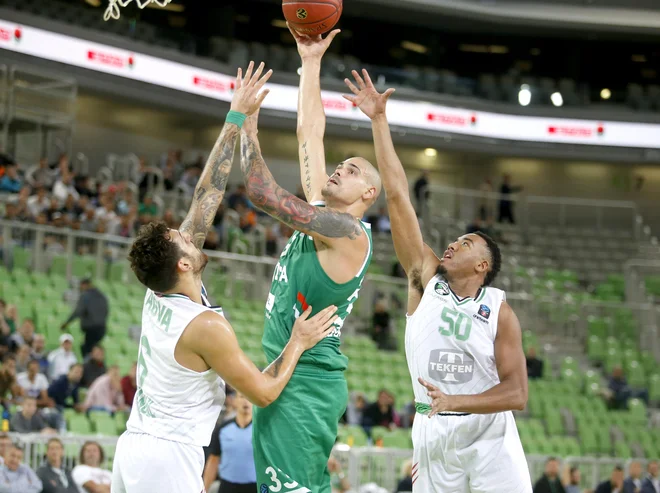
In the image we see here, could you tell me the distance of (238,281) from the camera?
16750 millimetres

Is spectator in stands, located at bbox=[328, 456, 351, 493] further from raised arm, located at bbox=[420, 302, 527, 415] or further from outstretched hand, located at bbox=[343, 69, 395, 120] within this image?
outstretched hand, located at bbox=[343, 69, 395, 120]

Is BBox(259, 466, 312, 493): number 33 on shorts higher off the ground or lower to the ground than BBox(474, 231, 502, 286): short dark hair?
lower

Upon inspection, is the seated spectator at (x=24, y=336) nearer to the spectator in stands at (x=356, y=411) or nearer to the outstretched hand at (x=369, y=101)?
the spectator in stands at (x=356, y=411)

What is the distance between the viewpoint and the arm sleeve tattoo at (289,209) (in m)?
4.83

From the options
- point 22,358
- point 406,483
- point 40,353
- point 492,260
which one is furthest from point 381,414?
point 492,260

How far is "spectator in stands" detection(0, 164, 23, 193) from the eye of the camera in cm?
1598

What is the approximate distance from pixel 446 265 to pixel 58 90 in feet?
56.6

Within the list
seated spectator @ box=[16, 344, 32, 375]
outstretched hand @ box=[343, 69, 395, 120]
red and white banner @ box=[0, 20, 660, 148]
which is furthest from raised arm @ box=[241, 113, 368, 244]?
red and white banner @ box=[0, 20, 660, 148]

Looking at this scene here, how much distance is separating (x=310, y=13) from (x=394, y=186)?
1154mm

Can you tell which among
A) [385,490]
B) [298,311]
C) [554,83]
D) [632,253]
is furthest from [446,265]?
[554,83]

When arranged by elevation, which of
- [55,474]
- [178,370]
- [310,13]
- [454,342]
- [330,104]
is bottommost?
[55,474]

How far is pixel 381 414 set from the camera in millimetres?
13680

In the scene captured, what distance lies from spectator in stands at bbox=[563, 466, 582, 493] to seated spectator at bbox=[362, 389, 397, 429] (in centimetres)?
242

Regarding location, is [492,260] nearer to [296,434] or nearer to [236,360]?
[296,434]
